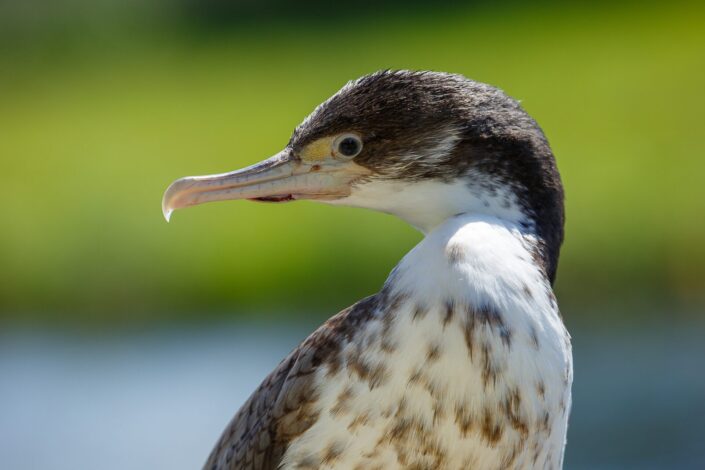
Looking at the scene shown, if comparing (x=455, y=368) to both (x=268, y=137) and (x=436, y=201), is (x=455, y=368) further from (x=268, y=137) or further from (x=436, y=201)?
(x=268, y=137)

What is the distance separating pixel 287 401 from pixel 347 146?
0.62m

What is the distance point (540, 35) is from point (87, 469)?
6767mm

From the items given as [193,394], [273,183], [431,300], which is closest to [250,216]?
[193,394]

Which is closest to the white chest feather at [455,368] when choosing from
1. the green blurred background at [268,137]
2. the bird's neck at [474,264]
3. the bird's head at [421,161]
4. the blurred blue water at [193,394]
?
the bird's neck at [474,264]

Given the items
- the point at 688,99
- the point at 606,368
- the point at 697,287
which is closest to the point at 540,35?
the point at 688,99

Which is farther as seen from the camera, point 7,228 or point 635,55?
point 635,55

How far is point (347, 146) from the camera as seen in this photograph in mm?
2979

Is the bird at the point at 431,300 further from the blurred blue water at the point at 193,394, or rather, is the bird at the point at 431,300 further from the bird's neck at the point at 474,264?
the blurred blue water at the point at 193,394

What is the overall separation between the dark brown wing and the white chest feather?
5 centimetres

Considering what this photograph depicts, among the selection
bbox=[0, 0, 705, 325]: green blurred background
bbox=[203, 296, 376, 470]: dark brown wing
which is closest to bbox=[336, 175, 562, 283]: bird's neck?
bbox=[203, 296, 376, 470]: dark brown wing

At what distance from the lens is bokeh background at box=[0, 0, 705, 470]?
23.3ft

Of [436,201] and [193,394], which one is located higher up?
[436,201]

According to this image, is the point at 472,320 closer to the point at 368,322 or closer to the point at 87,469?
the point at 368,322

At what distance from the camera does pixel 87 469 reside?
6469 millimetres
